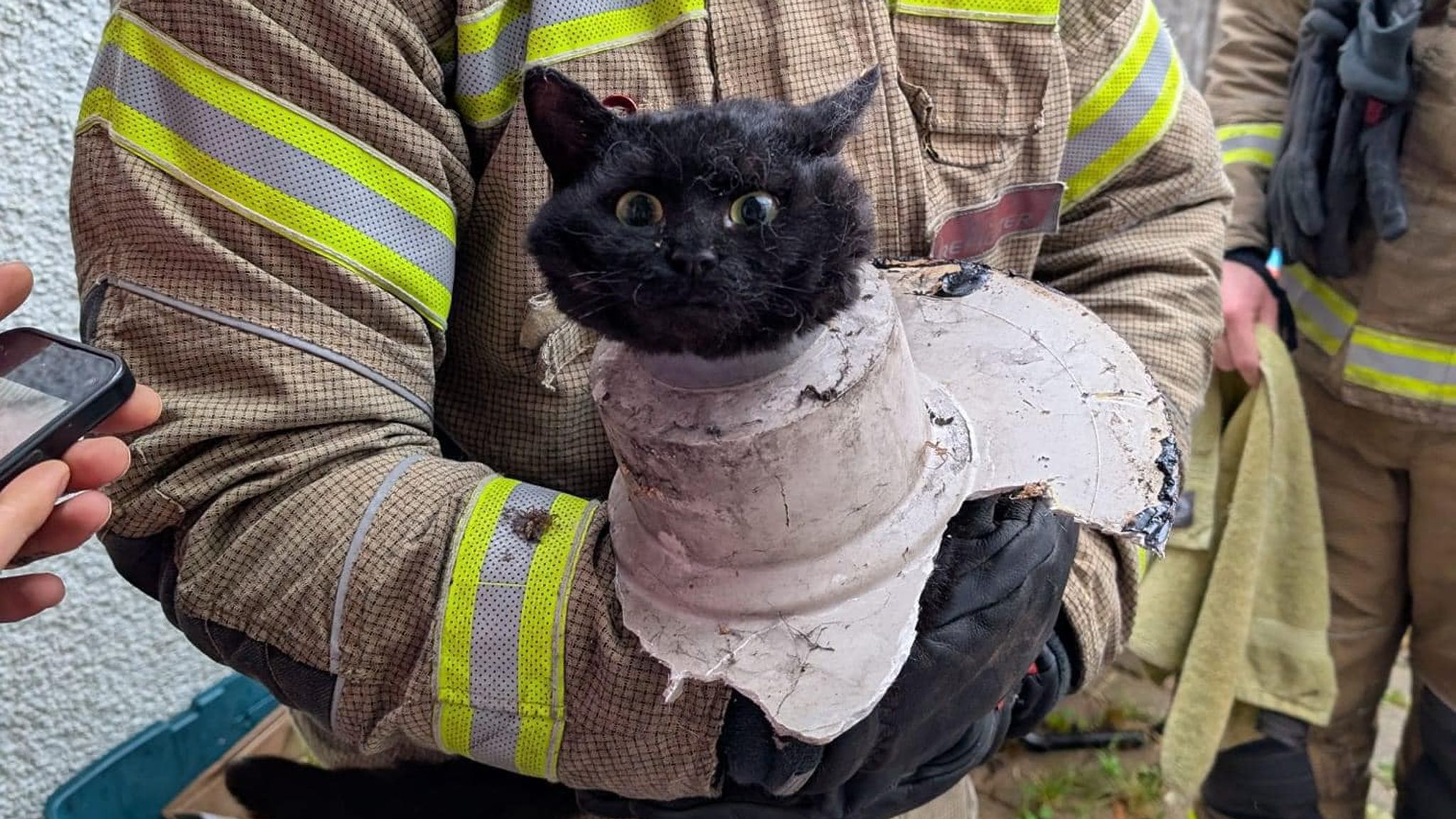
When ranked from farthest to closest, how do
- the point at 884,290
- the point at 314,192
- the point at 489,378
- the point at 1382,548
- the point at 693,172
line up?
the point at 1382,548 < the point at 489,378 < the point at 314,192 < the point at 884,290 < the point at 693,172

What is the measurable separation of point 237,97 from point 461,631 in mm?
452

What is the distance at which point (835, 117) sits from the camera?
64 centimetres

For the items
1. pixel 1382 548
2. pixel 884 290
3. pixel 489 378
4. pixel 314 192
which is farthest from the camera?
pixel 1382 548

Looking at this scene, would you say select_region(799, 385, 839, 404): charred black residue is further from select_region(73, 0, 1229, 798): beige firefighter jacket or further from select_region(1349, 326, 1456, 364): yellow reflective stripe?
select_region(1349, 326, 1456, 364): yellow reflective stripe

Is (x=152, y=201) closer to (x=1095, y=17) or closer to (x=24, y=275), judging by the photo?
(x=24, y=275)

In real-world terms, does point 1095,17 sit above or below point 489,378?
above

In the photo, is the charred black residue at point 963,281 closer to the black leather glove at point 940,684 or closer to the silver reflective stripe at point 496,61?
Result: the black leather glove at point 940,684

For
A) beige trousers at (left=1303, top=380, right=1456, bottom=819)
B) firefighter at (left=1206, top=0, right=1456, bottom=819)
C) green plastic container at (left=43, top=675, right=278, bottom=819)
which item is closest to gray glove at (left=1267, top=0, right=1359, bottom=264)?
firefighter at (left=1206, top=0, right=1456, bottom=819)

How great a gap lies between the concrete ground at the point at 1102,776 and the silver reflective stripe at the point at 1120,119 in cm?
150

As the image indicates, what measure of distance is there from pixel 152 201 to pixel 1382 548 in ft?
6.29

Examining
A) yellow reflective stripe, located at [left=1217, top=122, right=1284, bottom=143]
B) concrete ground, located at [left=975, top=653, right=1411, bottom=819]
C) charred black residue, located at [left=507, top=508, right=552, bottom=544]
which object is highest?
charred black residue, located at [left=507, top=508, right=552, bottom=544]

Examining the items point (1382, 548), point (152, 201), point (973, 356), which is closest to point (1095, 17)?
point (973, 356)

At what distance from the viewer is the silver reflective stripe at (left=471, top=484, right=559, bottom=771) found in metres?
0.81

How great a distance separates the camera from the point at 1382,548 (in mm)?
1796
